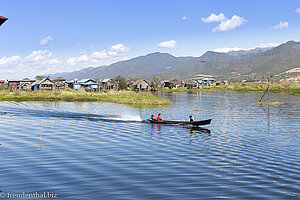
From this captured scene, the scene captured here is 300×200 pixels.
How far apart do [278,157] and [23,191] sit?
1622cm

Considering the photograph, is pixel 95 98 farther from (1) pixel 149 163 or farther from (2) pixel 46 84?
(1) pixel 149 163

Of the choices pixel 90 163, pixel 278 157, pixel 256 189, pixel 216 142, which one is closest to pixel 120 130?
pixel 216 142

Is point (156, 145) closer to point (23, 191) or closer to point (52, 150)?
point (52, 150)

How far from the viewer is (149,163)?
55.9 ft

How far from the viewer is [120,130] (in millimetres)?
29531

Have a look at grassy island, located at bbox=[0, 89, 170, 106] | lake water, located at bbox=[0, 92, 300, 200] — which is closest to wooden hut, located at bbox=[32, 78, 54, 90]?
grassy island, located at bbox=[0, 89, 170, 106]

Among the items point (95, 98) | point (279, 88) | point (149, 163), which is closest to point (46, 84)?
point (95, 98)

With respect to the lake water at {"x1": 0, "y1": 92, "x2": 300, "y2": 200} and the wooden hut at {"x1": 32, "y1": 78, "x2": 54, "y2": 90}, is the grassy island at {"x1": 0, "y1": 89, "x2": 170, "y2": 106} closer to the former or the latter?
the lake water at {"x1": 0, "y1": 92, "x2": 300, "y2": 200}

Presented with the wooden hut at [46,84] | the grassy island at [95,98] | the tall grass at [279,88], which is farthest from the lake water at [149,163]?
the tall grass at [279,88]

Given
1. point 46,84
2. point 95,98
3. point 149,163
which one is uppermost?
point 46,84

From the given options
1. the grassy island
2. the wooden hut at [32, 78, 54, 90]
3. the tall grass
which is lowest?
the grassy island

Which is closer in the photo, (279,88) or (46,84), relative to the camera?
(46,84)

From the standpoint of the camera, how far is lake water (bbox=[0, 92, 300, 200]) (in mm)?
12531

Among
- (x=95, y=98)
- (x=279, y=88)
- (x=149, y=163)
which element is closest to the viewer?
(x=149, y=163)
